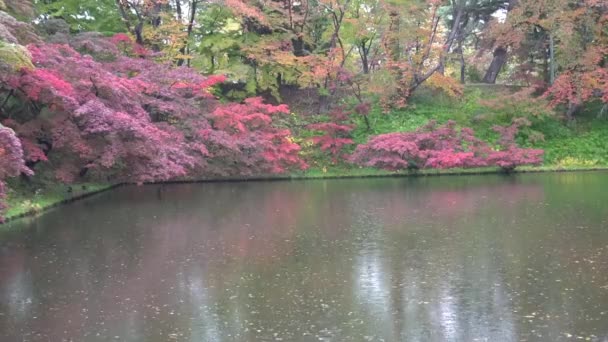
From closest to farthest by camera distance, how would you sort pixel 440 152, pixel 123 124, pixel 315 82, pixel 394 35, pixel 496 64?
pixel 123 124, pixel 440 152, pixel 394 35, pixel 315 82, pixel 496 64

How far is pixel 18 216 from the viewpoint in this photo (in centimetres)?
1330

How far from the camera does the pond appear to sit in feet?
20.0

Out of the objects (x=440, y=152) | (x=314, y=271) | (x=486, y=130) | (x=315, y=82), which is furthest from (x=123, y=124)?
(x=486, y=130)

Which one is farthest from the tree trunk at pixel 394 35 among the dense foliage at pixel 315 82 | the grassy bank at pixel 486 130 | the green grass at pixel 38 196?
the green grass at pixel 38 196

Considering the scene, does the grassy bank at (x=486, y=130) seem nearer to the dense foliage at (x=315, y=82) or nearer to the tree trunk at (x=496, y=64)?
the dense foliage at (x=315, y=82)

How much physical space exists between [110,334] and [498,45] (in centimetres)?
2278

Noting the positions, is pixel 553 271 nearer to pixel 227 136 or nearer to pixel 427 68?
pixel 227 136

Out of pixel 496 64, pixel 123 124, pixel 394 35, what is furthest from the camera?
pixel 496 64

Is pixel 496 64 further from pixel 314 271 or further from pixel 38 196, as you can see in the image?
pixel 314 271

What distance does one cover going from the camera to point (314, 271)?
8344 millimetres

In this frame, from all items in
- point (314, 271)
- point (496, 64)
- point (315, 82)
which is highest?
point (496, 64)

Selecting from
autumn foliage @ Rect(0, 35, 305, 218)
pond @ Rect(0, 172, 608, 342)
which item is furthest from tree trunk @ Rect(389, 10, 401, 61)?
pond @ Rect(0, 172, 608, 342)

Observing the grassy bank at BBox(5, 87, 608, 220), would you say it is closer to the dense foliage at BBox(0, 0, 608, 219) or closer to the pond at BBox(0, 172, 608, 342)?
the dense foliage at BBox(0, 0, 608, 219)

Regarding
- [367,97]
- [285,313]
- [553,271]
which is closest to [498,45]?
[367,97]
